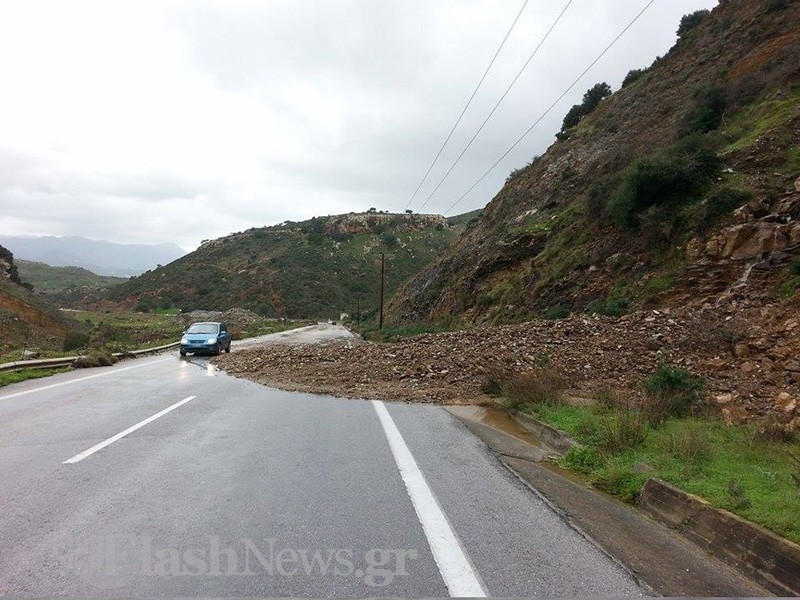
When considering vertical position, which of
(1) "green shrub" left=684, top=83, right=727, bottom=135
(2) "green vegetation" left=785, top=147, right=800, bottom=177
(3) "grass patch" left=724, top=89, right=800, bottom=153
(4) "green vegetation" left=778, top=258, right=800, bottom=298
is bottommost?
(4) "green vegetation" left=778, top=258, right=800, bottom=298

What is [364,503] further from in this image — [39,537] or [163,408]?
[163,408]

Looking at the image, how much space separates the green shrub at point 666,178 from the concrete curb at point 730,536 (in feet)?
56.3

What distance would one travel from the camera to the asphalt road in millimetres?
3529

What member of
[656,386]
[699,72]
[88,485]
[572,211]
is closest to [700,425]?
[656,386]

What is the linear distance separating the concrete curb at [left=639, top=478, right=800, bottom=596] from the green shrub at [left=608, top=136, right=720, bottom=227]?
17.2 metres

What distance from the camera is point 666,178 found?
790 inches

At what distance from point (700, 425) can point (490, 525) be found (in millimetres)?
5095

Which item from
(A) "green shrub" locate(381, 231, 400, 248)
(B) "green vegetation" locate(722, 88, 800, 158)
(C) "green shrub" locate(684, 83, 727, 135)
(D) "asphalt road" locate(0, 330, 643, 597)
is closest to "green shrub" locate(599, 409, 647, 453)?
(D) "asphalt road" locate(0, 330, 643, 597)

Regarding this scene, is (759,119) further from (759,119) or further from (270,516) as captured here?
(270,516)

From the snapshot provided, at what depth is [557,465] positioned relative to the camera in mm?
7289

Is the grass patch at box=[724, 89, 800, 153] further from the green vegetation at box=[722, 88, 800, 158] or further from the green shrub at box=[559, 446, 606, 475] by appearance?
the green shrub at box=[559, 446, 606, 475]

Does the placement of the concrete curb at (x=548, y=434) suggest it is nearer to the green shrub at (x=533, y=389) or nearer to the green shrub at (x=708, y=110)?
the green shrub at (x=533, y=389)

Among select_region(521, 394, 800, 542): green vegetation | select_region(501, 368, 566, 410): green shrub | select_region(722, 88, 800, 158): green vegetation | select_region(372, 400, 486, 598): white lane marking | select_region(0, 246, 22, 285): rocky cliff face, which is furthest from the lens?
select_region(0, 246, 22, 285): rocky cliff face

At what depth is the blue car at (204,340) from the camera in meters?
24.5
